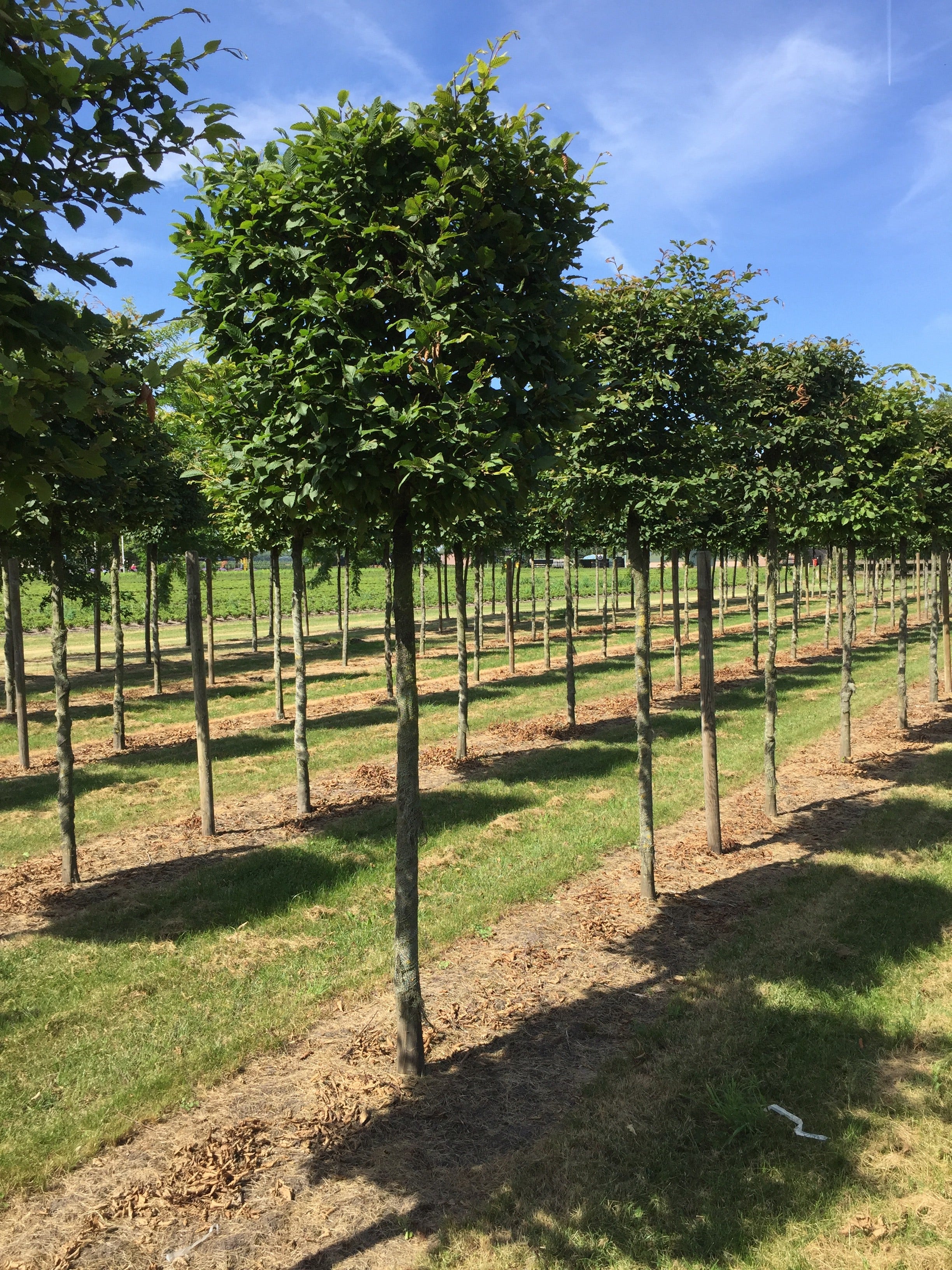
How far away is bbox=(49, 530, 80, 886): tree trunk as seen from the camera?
8.85m

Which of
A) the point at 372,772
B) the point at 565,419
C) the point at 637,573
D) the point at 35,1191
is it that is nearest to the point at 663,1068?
the point at 35,1191

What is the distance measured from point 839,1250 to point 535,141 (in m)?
6.15

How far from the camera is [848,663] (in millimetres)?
13695

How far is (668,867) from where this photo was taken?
972 centimetres

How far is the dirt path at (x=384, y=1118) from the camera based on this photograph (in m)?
4.18

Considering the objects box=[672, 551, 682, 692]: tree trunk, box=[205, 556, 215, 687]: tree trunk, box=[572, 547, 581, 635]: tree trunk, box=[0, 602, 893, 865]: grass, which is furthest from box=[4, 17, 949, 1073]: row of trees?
box=[572, 547, 581, 635]: tree trunk

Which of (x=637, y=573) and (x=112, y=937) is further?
(x=637, y=573)

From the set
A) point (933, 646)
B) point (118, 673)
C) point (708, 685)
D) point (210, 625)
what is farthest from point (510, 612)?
point (708, 685)

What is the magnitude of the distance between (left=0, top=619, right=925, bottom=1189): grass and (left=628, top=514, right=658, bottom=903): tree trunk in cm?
112

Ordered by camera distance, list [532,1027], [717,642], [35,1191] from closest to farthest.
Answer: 1. [35,1191]
2. [532,1027]
3. [717,642]

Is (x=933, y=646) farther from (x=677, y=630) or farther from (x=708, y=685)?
(x=708, y=685)

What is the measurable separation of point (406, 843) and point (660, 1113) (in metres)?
2.30

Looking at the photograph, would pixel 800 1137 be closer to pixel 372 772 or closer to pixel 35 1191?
pixel 35 1191

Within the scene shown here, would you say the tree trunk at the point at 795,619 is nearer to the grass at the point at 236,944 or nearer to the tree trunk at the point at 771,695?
the tree trunk at the point at 771,695
